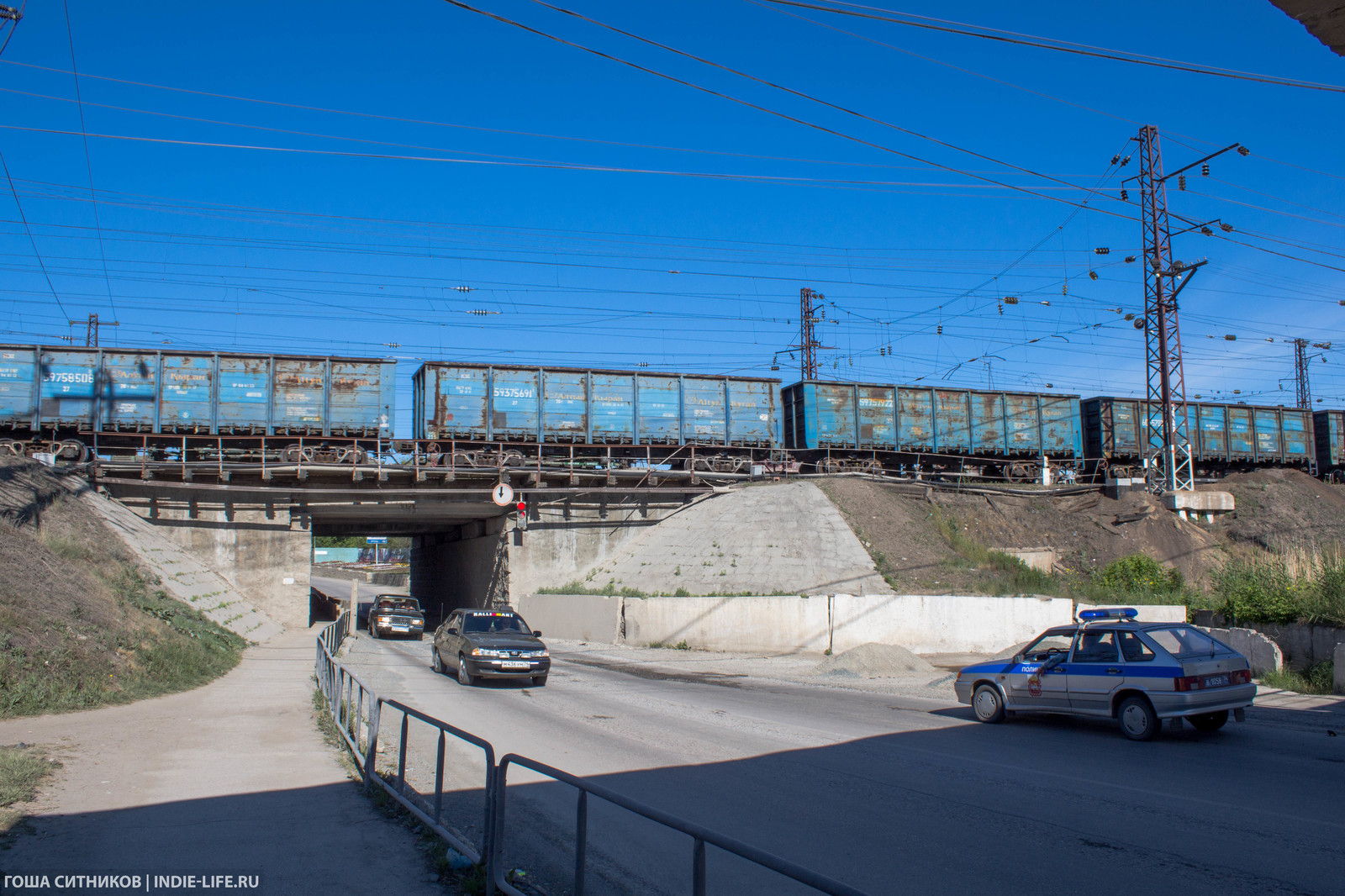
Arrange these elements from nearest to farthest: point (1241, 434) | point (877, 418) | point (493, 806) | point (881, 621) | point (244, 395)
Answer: point (493, 806)
point (881, 621)
point (244, 395)
point (877, 418)
point (1241, 434)

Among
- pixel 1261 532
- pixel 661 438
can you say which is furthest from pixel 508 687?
pixel 1261 532

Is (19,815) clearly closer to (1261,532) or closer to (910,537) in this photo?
(910,537)

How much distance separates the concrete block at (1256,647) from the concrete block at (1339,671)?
4.45 feet

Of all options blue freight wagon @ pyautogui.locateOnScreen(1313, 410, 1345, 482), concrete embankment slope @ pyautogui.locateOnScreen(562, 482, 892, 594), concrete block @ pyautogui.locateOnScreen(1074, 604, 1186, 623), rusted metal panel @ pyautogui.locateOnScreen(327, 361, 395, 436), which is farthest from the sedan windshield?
blue freight wagon @ pyautogui.locateOnScreen(1313, 410, 1345, 482)

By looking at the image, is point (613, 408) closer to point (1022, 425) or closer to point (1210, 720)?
point (1022, 425)

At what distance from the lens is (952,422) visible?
135ft

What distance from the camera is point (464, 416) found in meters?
33.7

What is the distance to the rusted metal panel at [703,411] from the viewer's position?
1462 inches

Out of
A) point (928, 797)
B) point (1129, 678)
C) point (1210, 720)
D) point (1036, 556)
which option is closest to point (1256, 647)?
point (1210, 720)

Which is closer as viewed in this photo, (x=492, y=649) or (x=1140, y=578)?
(x=492, y=649)

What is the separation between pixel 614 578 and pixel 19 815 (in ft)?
93.6

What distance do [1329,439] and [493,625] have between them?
5742 cm

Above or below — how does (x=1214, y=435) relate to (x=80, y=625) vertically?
above

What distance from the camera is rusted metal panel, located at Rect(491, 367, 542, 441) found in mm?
34188
